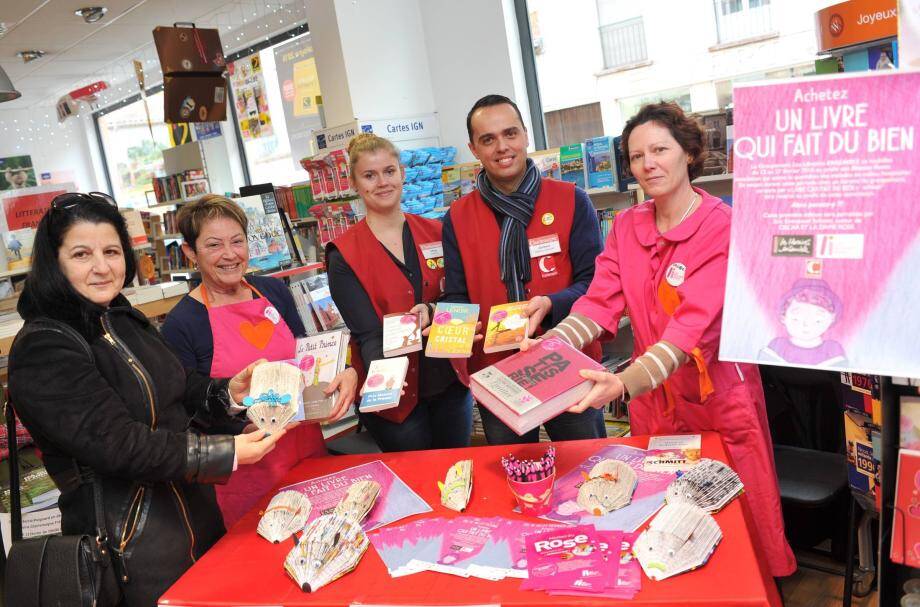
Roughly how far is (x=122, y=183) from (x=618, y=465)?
1450 centimetres

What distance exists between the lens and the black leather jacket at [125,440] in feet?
5.29

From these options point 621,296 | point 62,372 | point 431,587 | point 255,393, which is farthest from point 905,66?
point 62,372

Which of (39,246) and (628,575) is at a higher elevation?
(39,246)

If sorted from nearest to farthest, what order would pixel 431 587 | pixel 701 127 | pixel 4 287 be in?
1. pixel 431 587
2. pixel 701 127
3. pixel 4 287

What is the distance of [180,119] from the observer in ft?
21.5

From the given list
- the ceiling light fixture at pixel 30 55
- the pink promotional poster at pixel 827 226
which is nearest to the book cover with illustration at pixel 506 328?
the pink promotional poster at pixel 827 226

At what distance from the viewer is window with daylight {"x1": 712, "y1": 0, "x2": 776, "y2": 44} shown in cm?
484

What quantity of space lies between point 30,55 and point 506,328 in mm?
10768

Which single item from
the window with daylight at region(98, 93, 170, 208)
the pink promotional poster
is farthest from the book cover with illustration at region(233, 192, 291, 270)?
the window with daylight at region(98, 93, 170, 208)

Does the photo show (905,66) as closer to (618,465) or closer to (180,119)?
(618,465)

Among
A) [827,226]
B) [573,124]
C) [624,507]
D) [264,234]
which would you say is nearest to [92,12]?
[264,234]

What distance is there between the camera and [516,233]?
2.44m

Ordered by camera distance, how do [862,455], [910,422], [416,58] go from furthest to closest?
1. [416,58]
2. [862,455]
3. [910,422]

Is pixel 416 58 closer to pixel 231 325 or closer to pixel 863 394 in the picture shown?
pixel 231 325
